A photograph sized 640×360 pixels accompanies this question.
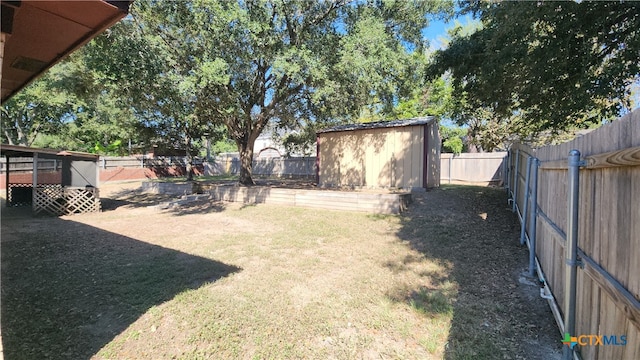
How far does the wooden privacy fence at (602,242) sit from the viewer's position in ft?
4.61

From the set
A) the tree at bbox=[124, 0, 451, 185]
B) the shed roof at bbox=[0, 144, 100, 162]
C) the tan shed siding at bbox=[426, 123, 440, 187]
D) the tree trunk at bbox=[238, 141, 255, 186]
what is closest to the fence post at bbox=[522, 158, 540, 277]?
the tree at bbox=[124, 0, 451, 185]

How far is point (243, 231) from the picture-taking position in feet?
22.6

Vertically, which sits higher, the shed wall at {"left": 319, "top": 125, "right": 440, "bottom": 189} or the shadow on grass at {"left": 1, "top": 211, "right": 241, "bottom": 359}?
the shed wall at {"left": 319, "top": 125, "right": 440, "bottom": 189}

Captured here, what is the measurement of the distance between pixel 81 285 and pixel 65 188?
7463 millimetres

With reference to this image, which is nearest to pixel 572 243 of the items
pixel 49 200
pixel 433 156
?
pixel 433 156

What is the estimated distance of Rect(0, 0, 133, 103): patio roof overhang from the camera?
6.71 ft

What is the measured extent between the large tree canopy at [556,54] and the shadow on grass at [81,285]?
6960mm

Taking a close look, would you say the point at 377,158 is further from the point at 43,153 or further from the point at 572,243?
the point at 43,153

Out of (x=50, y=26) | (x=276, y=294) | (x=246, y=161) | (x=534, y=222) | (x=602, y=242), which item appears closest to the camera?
(x=602, y=242)

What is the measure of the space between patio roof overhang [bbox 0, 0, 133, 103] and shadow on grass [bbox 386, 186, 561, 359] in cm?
378

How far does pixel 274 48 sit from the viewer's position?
8.97 meters

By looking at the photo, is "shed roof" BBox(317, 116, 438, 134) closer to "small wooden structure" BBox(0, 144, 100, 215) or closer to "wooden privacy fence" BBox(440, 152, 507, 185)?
"wooden privacy fence" BBox(440, 152, 507, 185)

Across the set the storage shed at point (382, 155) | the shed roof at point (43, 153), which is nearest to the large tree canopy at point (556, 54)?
the storage shed at point (382, 155)

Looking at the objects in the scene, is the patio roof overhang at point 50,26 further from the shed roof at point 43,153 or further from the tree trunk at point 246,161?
the tree trunk at point 246,161
